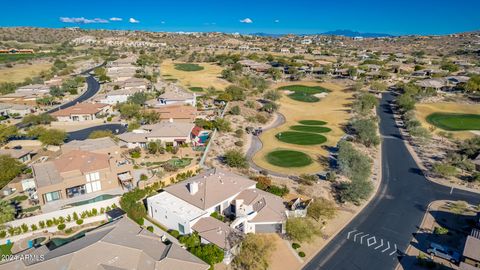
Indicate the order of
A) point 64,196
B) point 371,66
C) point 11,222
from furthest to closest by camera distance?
1. point 371,66
2. point 64,196
3. point 11,222

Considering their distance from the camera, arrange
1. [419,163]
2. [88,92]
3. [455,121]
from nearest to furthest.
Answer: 1. [419,163]
2. [455,121]
3. [88,92]

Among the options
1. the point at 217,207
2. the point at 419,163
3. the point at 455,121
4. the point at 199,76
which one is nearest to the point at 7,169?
the point at 217,207

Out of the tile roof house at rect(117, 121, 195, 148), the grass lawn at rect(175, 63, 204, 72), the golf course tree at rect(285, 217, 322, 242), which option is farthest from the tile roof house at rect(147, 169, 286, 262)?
the grass lawn at rect(175, 63, 204, 72)

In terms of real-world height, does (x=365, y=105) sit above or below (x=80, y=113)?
above

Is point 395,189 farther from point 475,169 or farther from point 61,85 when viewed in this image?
point 61,85

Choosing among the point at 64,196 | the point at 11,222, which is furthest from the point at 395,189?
the point at 11,222

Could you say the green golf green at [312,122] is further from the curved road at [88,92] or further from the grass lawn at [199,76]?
the curved road at [88,92]

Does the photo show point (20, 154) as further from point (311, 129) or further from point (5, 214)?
point (311, 129)
